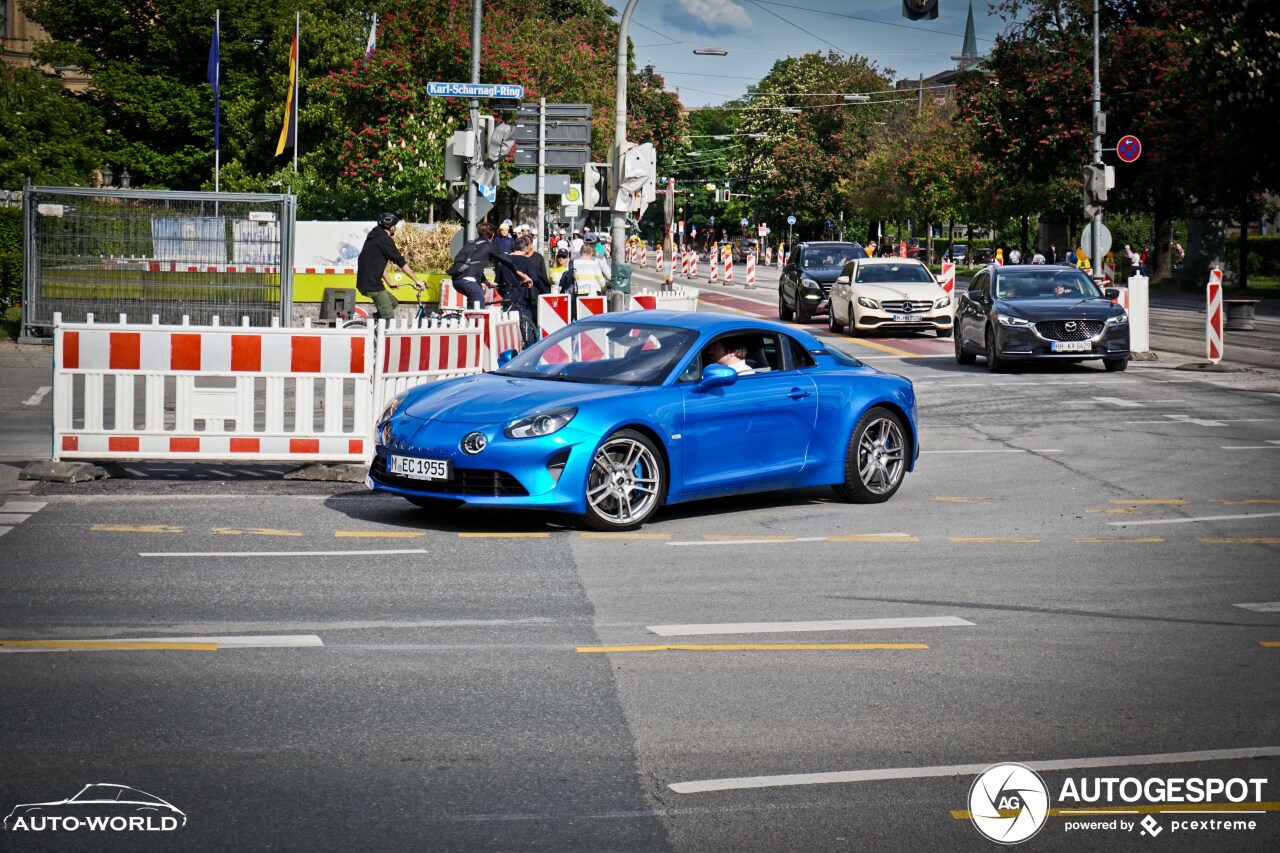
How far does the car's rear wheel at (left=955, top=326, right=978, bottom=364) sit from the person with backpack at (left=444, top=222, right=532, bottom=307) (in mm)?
7069

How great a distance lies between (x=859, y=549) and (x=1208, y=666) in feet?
10.8

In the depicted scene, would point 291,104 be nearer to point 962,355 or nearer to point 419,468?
point 962,355

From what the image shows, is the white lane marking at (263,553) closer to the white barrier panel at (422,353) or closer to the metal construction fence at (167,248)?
the white barrier panel at (422,353)

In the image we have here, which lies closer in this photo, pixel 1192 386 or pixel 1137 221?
pixel 1192 386

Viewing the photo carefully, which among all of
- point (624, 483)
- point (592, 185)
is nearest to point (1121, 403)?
point (624, 483)

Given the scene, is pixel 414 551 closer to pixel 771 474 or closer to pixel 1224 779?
pixel 771 474

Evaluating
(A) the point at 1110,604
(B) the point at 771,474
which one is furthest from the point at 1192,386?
(A) the point at 1110,604

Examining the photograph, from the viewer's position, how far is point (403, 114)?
52656 millimetres

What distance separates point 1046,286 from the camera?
25312mm

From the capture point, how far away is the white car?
108 feet

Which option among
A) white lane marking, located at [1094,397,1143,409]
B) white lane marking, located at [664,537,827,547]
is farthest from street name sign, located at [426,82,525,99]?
white lane marking, located at [664,537,827,547]

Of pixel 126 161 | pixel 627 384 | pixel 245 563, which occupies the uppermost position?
pixel 126 161

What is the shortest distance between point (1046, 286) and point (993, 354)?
140cm

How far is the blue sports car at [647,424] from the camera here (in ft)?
34.8
